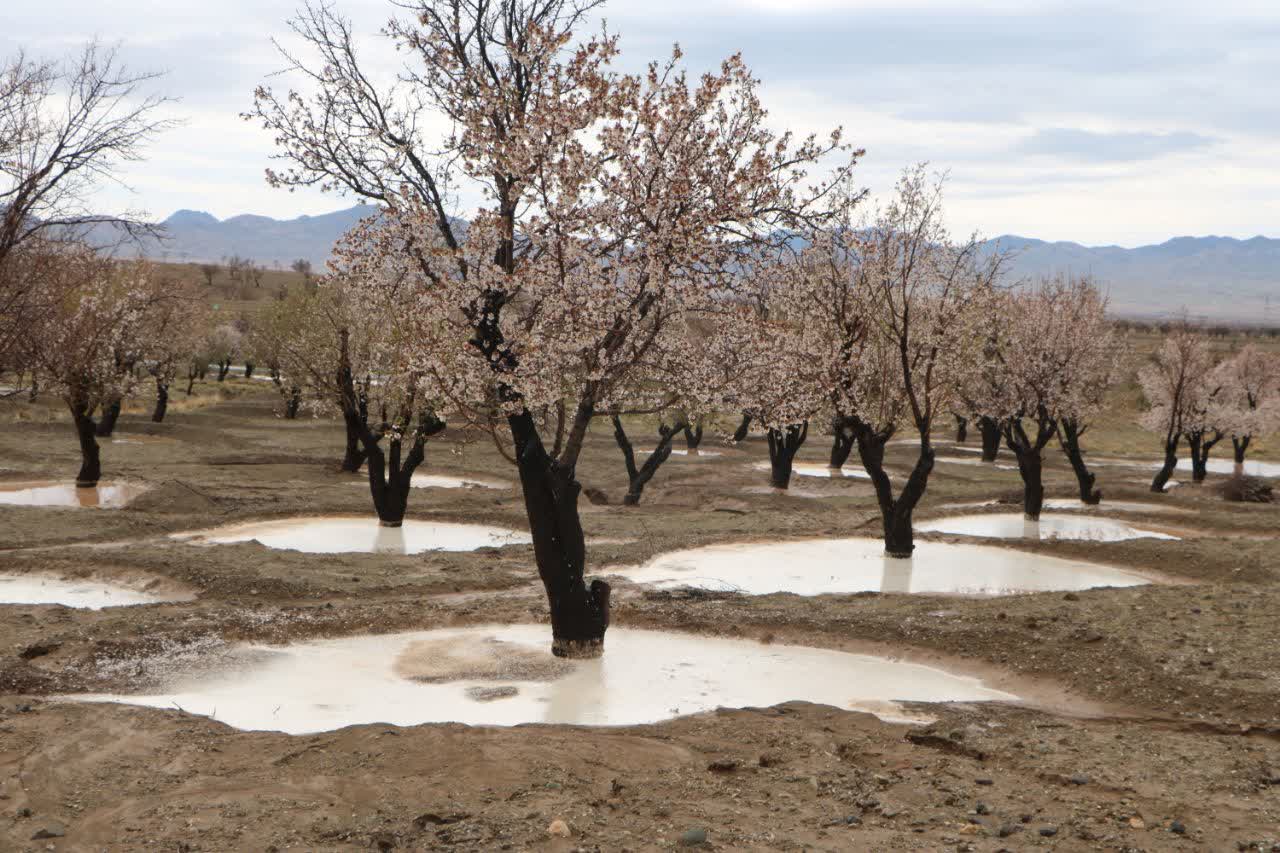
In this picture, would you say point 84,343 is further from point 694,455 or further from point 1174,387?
point 1174,387

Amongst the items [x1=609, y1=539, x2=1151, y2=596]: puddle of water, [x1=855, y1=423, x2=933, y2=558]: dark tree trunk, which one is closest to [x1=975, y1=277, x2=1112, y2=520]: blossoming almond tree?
[x1=609, y1=539, x2=1151, y2=596]: puddle of water

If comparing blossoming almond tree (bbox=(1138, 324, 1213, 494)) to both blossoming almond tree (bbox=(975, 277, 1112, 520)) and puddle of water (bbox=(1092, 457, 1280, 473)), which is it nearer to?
puddle of water (bbox=(1092, 457, 1280, 473))

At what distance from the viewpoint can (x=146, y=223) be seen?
21453 mm

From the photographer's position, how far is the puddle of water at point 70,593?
70.9 feet

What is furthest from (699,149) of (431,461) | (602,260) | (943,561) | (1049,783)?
(431,461)

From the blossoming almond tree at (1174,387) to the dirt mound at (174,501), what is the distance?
121ft

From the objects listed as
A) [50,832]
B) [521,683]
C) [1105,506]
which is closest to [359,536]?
[521,683]

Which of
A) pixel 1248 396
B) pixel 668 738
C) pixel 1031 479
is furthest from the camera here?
pixel 1248 396

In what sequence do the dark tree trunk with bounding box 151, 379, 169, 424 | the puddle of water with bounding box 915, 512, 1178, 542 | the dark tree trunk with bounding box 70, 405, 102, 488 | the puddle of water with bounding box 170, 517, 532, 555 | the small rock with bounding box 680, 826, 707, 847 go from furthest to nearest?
1. the dark tree trunk with bounding box 151, 379, 169, 424
2. the dark tree trunk with bounding box 70, 405, 102, 488
3. the puddle of water with bounding box 915, 512, 1178, 542
4. the puddle of water with bounding box 170, 517, 532, 555
5. the small rock with bounding box 680, 826, 707, 847

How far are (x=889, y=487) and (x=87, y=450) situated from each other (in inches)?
1059

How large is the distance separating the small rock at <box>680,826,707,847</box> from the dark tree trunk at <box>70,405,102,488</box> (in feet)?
108

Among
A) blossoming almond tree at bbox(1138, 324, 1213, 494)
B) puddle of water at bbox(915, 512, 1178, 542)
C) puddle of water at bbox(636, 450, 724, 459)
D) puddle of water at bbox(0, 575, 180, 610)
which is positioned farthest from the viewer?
puddle of water at bbox(636, 450, 724, 459)

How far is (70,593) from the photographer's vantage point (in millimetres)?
22281

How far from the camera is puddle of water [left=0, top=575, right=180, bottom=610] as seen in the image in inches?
851
